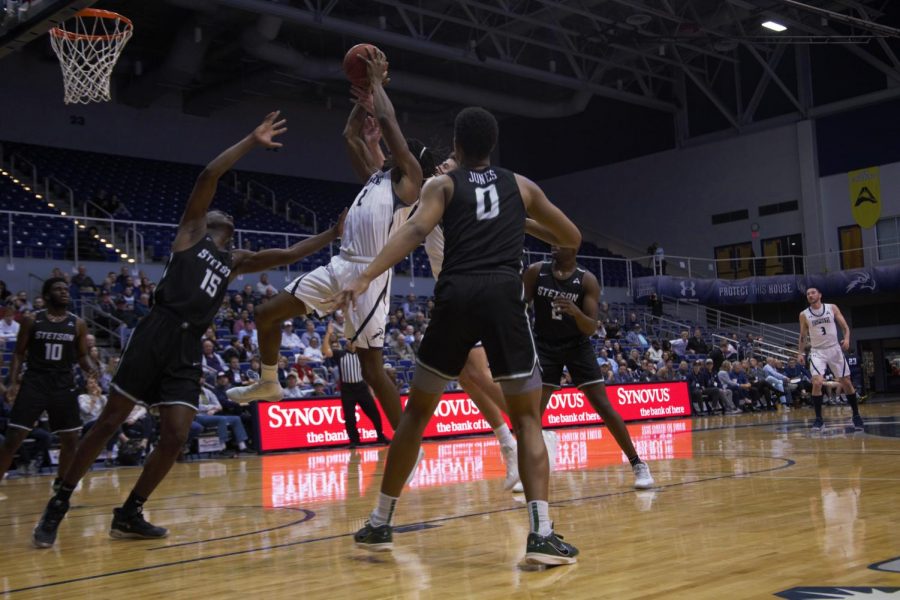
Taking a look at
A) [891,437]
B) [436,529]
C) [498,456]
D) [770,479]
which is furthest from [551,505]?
[891,437]

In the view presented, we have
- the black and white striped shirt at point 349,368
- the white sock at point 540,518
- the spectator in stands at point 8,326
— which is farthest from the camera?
the spectator in stands at point 8,326

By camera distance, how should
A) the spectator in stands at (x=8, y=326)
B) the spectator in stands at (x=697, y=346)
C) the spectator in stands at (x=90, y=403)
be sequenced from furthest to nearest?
1. the spectator in stands at (x=697, y=346)
2. the spectator in stands at (x=8, y=326)
3. the spectator in stands at (x=90, y=403)

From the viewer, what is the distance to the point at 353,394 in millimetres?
14664

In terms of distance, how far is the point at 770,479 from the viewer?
692cm

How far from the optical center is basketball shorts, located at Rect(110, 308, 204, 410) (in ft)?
17.8

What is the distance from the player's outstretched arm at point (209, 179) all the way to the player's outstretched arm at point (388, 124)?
523mm

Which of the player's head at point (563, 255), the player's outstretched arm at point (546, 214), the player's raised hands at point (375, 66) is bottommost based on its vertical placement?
the player's outstretched arm at point (546, 214)

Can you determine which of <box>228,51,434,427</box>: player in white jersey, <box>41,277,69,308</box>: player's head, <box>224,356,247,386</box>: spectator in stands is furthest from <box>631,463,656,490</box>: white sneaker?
<box>224,356,247,386</box>: spectator in stands

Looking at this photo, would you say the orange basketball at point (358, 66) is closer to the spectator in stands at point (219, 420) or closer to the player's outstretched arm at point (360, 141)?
the player's outstretched arm at point (360, 141)

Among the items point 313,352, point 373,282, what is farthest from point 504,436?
point 313,352

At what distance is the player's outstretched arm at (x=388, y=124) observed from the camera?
5090 mm

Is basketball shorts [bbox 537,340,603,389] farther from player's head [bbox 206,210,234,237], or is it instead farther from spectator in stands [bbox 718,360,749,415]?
spectator in stands [bbox 718,360,749,415]

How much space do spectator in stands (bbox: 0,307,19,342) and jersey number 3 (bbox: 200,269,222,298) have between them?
11.1 metres

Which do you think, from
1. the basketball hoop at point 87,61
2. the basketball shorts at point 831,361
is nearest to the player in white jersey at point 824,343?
the basketball shorts at point 831,361
